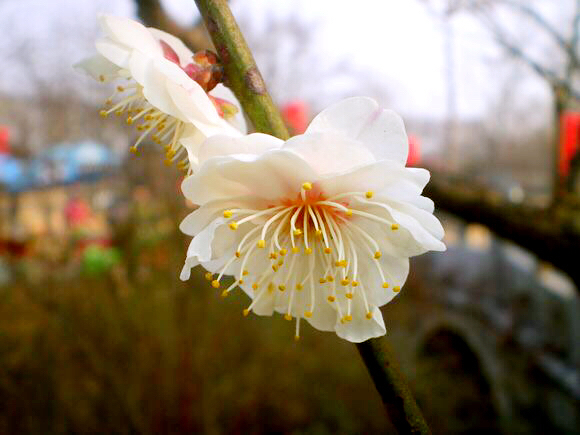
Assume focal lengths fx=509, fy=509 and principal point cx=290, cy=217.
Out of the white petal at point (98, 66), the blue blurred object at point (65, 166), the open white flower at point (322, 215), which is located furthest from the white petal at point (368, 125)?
the blue blurred object at point (65, 166)

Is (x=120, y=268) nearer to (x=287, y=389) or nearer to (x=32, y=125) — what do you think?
(x=287, y=389)

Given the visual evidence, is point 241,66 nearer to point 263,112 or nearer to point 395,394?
point 263,112

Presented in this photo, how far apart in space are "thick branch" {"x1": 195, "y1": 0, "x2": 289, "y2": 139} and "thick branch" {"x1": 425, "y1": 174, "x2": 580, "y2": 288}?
1345mm

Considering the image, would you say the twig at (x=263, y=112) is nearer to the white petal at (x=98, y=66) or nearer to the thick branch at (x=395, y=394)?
the thick branch at (x=395, y=394)

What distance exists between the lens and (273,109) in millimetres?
405

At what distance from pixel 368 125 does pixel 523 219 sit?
4.88 ft

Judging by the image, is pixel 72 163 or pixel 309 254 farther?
pixel 72 163

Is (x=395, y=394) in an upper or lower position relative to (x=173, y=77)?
lower

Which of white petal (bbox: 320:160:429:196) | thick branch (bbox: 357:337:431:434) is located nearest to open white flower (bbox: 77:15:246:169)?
white petal (bbox: 320:160:429:196)

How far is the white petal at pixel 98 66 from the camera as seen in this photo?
547 mm

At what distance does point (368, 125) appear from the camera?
1.43 ft

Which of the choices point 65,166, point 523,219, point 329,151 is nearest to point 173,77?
point 329,151

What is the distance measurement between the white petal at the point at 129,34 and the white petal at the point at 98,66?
6 centimetres

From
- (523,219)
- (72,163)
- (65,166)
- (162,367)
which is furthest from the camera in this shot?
(72,163)
